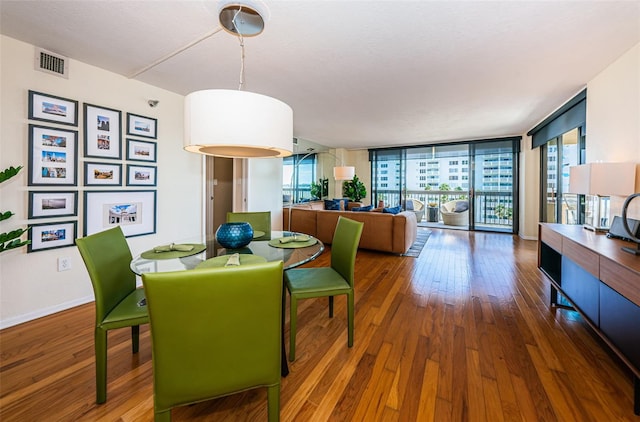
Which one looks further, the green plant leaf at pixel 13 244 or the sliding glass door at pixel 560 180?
the sliding glass door at pixel 560 180

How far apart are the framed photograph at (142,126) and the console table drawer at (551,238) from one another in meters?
4.16

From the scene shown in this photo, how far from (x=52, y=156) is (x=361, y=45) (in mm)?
2831

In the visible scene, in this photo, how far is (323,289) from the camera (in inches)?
70.9

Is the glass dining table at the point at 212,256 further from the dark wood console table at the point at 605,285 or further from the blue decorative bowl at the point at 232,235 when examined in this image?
the dark wood console table at the point at 605,285

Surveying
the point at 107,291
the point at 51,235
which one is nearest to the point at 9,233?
the point at 51,235

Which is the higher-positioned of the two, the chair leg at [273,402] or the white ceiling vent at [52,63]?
the white ceiling vent at [52,63]

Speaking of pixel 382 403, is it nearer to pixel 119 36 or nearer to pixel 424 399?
pixel 424 399

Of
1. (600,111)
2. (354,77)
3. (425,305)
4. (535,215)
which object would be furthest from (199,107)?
(535,215)

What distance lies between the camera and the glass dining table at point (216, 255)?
1.53 metres

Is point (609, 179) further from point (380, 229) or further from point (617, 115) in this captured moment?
point (380, 229)

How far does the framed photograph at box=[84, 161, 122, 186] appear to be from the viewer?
98.1 inches

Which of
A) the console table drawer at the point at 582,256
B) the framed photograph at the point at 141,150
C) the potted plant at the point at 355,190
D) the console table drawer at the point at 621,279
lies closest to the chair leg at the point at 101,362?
the framed photograph at the point at 141,150

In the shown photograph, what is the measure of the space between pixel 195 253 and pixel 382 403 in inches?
57.2

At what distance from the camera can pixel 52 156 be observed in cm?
228
